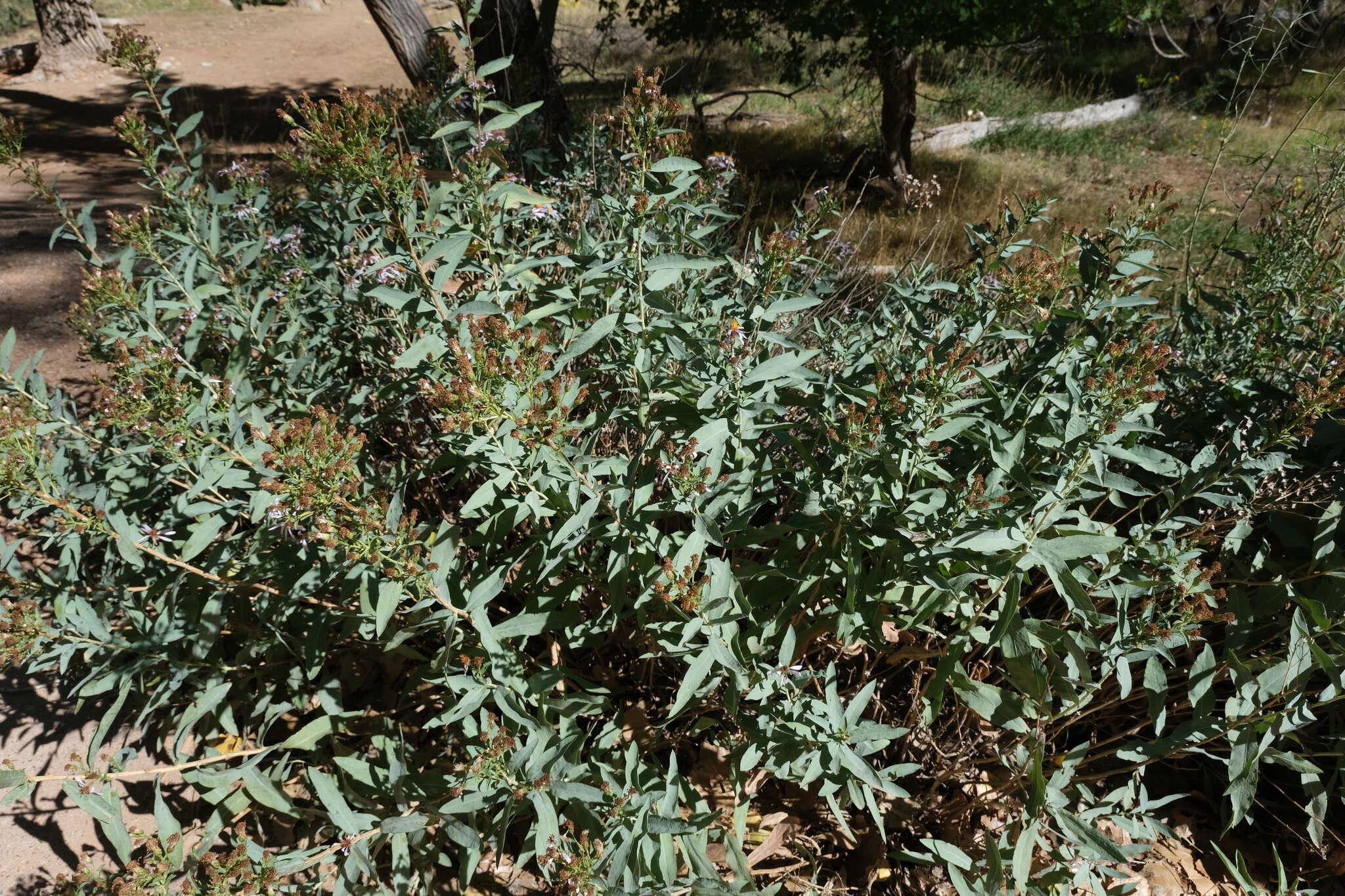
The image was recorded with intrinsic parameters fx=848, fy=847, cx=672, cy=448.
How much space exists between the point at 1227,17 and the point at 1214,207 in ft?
17.1

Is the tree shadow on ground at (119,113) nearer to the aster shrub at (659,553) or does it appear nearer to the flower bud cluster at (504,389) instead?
the aster shrub at (659,553)

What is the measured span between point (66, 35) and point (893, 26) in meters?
11.2

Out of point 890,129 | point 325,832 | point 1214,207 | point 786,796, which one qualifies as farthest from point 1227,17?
point 325,832

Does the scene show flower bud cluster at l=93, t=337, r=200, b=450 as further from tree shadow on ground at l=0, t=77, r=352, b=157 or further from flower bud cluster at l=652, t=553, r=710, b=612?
tree shadow on ground at l=0, t=77, r=352, b=157

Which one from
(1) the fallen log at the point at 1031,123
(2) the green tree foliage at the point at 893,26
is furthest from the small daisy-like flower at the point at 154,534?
→ (1) the fallen log at the point at 1031,123

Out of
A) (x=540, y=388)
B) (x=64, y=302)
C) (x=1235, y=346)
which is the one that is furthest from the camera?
(x=64, y=302)

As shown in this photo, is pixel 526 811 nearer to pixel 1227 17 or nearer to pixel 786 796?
pixel 786 796

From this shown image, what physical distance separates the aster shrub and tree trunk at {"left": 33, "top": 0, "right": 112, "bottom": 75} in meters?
11.4

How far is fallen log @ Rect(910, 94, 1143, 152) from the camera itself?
9703 millimetres

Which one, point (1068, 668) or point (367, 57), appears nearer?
point (1068, 668)

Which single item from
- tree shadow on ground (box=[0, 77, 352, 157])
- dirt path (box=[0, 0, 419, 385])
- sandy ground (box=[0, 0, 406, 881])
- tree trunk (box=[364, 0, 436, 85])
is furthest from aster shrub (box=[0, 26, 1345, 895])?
tree shadow on ground (box=[0, 77, 352, 157])

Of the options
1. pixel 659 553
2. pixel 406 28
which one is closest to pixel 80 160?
pixel 406 28

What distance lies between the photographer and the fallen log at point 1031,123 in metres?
9.70

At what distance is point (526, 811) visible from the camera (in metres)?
2.09
